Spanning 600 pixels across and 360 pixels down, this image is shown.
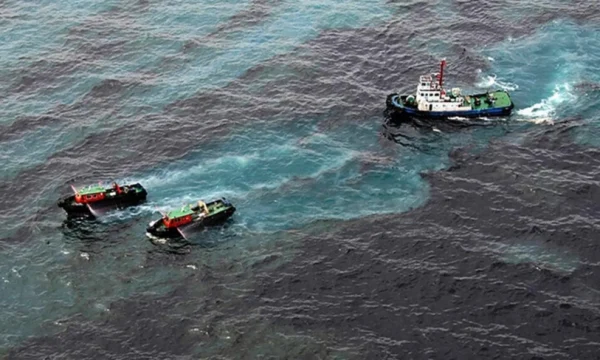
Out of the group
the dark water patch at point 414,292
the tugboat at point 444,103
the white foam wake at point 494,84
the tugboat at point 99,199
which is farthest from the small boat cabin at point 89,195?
the white foam wake at point 494,84

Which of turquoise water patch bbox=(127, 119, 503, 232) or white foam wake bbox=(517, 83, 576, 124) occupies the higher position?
white foam wake bbox=(517, 83, 576, 124)

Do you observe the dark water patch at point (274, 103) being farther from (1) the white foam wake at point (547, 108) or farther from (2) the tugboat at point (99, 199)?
(1) the white foam wake at point (547, 108)

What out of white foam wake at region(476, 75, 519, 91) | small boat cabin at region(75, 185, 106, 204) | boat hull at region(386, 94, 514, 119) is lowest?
small boat cabin at region(75, 185, 106, 204)

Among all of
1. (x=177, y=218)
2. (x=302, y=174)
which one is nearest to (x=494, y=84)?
(x=302, y=174)

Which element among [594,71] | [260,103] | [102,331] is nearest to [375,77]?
[260,103]

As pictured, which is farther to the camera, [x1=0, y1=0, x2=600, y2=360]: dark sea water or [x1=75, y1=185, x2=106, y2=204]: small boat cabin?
[x1=75, y1=185, x2=106, y2=204]: small boat cabin

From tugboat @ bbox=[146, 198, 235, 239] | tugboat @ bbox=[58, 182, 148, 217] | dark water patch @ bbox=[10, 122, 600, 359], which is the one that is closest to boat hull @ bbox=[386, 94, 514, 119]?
dark water patch @ bbox=[10, 122, 600, 359]

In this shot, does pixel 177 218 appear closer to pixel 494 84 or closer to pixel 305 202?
pixel 305 202

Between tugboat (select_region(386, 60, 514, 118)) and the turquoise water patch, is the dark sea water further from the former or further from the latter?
tugboat (select_region(386, 60, 514, 118))
